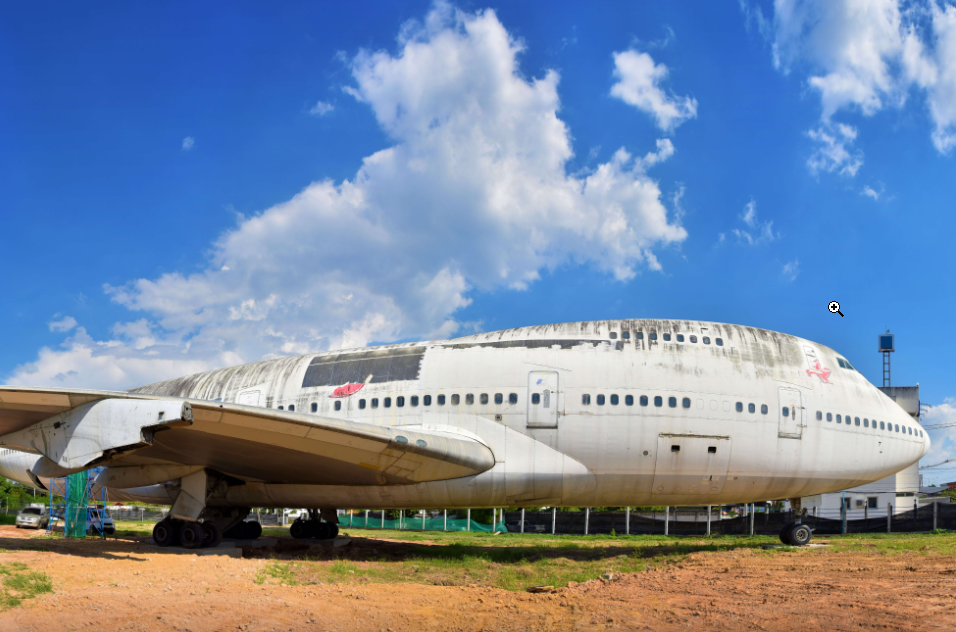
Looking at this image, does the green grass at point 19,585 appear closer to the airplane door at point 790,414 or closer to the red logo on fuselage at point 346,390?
the red logo on fuselage at point 346,390

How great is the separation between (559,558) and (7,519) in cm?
3464

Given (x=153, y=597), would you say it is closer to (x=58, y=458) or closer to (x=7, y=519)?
(x=58, y=458)

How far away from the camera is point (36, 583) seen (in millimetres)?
11109

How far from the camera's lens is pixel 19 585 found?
10.8m

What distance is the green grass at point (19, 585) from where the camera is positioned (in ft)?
32.5

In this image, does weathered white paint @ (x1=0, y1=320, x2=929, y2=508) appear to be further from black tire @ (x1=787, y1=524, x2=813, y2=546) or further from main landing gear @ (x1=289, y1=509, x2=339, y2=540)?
main landing gear @ (x1=289, y1=509, x2=339, y2=540)

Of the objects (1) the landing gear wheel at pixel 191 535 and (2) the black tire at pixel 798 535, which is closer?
(1) the landing gear wheel at pixel 191 535

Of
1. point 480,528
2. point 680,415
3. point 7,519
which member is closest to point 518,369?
point 680,415

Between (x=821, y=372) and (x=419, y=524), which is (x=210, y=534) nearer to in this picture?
(x=821, y=372)

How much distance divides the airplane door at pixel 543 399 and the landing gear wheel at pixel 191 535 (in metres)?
8.90

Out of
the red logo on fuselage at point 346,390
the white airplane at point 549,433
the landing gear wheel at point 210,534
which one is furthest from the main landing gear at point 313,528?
the red logo on fuselage at point 346,390

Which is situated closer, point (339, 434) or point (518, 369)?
point (339, 434)

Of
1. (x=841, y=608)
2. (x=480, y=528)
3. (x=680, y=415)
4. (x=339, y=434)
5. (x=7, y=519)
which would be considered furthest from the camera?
(x=480, y=528)

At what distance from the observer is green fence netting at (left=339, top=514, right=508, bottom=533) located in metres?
41.5
